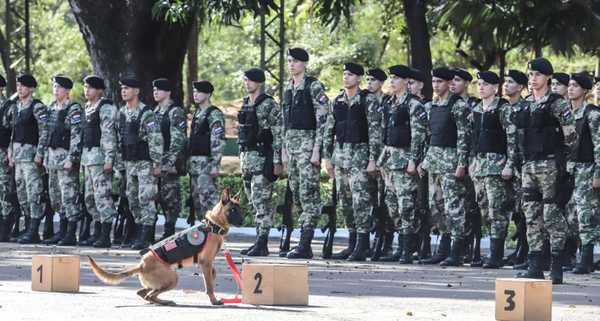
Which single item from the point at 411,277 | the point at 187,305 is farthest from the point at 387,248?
the point at 187,305

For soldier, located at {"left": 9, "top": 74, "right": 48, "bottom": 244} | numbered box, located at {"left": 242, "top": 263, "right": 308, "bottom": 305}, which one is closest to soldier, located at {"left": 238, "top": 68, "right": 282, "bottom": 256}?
soldier, located at {"left": 9, "top": 74, "right": 48, "bottom": 244}

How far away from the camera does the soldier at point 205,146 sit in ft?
63.1

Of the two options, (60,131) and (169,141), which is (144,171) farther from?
(60,131)

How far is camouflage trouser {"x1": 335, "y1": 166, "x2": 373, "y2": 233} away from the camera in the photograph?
1813 centimetres

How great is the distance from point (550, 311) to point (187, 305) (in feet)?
9.86

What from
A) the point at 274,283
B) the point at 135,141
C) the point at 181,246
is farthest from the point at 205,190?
the point at 274,283

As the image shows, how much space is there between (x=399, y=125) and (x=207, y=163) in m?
2.85

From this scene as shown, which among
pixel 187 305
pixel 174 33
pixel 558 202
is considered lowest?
pixel 187 305

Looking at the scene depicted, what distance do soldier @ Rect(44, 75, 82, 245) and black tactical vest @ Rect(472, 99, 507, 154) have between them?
5561mm

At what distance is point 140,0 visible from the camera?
25.7 meters

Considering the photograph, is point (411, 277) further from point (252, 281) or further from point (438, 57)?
point (438, 57)

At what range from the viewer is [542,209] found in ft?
50.2

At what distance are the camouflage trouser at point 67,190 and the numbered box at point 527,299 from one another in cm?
976

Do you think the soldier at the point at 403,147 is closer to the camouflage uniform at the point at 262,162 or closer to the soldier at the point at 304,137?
the soldier at the point at 304,137
